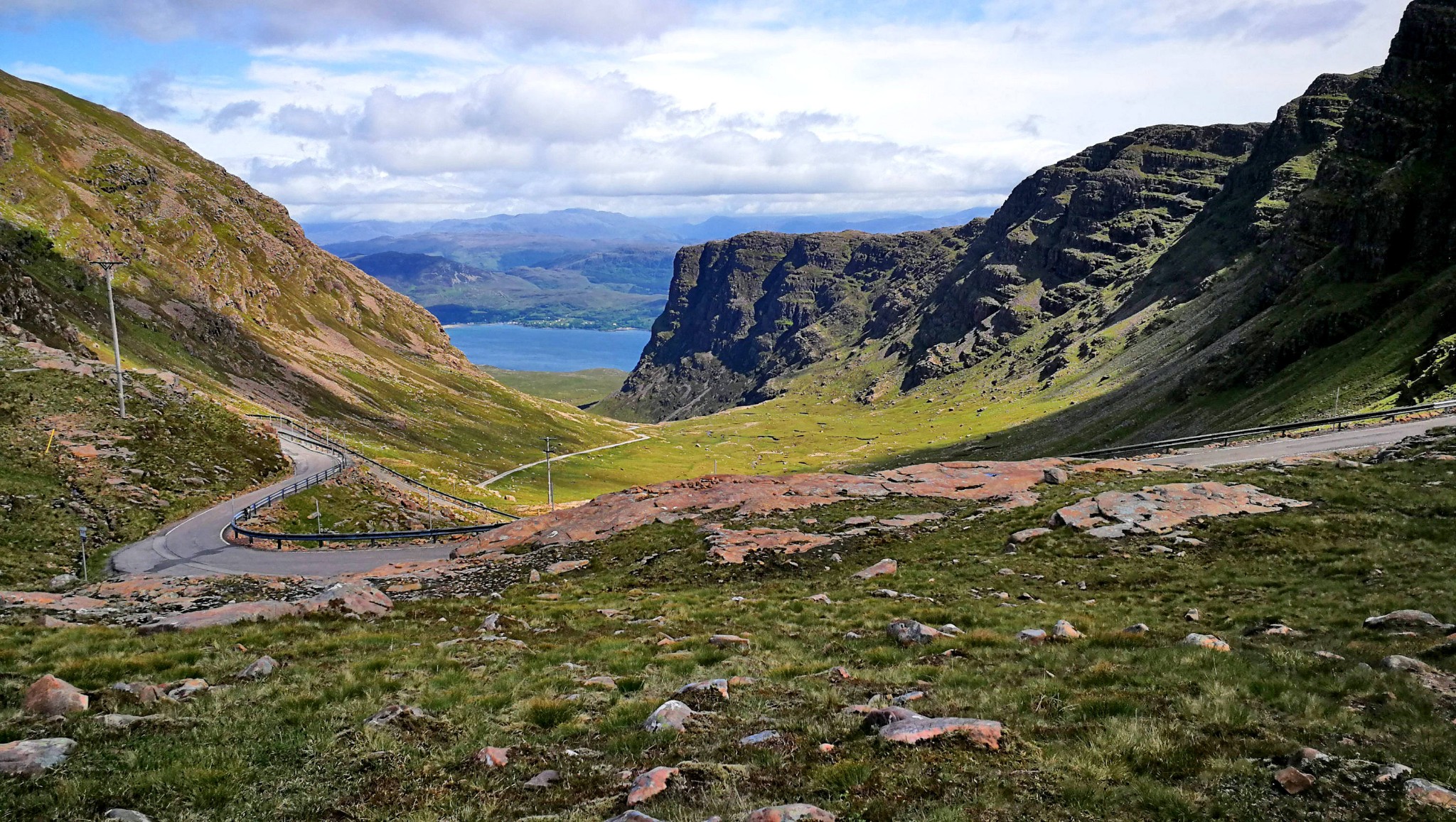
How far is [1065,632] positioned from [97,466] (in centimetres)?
5604

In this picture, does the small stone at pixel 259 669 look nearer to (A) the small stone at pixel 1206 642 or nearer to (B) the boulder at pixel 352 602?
(B) the boulder at pixel 352 602

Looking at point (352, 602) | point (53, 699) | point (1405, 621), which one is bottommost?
point (352, 602)

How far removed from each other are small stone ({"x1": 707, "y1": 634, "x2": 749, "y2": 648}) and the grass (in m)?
0.57

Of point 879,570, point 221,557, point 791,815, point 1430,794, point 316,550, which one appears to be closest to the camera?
point 1430,794

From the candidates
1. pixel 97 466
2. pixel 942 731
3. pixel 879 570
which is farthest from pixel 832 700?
pixel 97 466

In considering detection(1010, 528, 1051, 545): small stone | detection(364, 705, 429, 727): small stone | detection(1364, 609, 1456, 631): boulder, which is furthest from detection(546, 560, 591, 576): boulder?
detection(1364, 609, 1456, 631): boulder

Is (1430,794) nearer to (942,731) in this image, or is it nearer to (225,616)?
(942,731)

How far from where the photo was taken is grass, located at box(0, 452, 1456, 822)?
28.8 feet

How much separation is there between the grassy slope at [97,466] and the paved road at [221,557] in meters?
1.58

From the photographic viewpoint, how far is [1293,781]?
8219 millimetres

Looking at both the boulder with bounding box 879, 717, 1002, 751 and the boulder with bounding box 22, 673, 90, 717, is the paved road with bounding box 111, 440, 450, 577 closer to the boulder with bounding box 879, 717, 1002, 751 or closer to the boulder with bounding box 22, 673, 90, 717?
the boulder with bounding box 22, 673, 90, 717

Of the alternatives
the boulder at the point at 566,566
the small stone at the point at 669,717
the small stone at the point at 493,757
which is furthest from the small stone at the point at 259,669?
the boulder at the point at 566,566

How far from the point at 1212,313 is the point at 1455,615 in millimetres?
169399

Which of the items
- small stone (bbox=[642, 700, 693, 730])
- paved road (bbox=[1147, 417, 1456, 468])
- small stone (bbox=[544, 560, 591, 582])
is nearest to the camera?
small stone (bbox=[642, 700, 693, 730])
